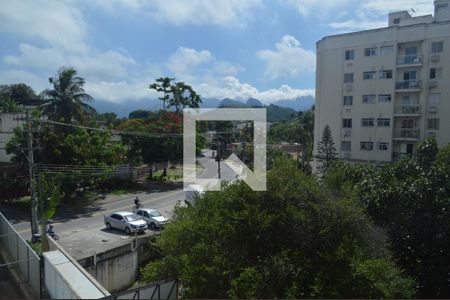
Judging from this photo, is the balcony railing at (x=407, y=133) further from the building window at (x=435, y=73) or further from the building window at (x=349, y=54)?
the building window at (x=349, y=54)

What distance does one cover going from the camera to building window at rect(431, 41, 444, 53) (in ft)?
93.9

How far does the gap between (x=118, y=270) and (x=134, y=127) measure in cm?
2120

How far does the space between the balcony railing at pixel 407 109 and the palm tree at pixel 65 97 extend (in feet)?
82.1

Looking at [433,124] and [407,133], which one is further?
[407,133]

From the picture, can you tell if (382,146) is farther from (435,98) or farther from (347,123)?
(435,98)

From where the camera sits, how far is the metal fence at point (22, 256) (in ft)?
27.6

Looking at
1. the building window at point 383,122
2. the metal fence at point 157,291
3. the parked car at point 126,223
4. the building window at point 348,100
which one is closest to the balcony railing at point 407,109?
the building window at point 383,122

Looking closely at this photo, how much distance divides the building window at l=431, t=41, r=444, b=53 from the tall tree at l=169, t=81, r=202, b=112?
75.3 ft

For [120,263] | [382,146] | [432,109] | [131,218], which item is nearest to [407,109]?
[432,109]

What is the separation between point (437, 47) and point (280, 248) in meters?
26.5

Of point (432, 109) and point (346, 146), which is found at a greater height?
point (432, 109)

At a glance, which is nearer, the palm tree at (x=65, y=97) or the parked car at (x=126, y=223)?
the parked car at (x=126, y=223)

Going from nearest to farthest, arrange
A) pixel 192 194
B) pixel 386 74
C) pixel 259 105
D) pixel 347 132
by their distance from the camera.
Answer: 1. pixel 192 194
2. pixel 386 74
3. pixel 347 132
4. pixel 259 105

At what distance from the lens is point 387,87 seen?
30.8m
